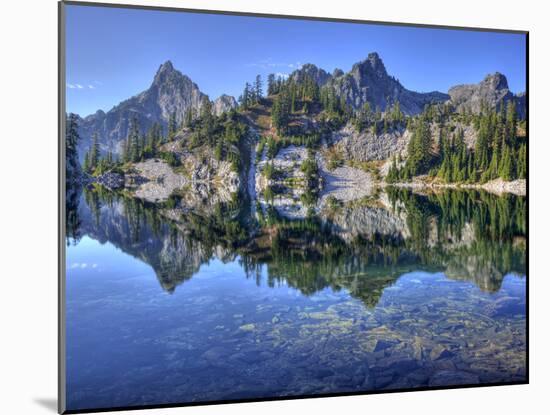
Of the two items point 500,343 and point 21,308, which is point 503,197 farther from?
point 21,308

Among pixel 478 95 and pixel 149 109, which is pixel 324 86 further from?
pixel 149 109

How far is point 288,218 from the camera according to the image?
650 inches

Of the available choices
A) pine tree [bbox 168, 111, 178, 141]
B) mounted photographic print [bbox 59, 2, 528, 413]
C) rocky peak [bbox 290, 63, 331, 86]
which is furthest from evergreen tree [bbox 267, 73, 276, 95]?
pine tree [bbox 168, 111, 178, 141]

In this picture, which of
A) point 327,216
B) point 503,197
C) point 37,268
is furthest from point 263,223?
point 37,268

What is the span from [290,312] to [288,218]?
325 inches

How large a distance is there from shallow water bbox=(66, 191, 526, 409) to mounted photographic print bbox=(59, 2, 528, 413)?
0.12ft

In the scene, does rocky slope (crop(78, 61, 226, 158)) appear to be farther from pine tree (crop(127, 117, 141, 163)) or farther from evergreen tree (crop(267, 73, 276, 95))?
evergreen tree (crop(267, 73, 276, 95))

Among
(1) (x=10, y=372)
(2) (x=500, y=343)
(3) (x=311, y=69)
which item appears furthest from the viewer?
(3) (x=311, y=69)

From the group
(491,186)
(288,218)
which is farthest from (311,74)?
(491,186)

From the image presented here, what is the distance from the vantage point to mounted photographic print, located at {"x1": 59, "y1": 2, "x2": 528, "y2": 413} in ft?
21.7

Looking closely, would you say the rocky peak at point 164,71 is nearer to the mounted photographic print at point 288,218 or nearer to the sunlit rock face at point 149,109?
the sunlit rock face at point 149,109

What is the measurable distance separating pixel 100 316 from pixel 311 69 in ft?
25.9

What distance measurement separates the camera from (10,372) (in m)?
6.54

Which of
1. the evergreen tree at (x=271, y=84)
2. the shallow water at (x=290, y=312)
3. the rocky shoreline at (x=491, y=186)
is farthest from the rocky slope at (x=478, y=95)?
the evergreen tree at (x=271, y=84)
